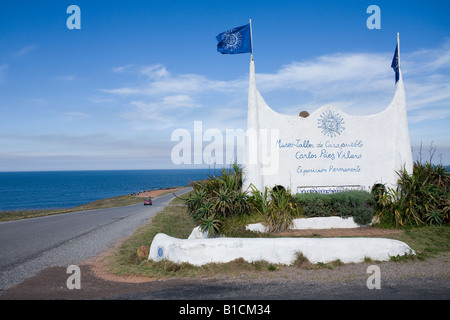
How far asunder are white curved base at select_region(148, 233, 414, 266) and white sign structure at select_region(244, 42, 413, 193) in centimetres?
352

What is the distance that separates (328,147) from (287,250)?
17.0ft

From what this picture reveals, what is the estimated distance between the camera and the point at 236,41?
472 inches

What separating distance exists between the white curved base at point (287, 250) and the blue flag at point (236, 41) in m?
7.26

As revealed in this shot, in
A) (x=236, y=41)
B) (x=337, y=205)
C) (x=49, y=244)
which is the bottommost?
(x=49, y=244)

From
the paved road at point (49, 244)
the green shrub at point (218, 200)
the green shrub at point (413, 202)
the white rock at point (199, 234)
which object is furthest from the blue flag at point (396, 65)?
the paved road at point (49, 244)

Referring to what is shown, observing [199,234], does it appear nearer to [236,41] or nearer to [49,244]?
[49,244]

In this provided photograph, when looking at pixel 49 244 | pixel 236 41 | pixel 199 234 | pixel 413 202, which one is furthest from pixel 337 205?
pixel 49 244

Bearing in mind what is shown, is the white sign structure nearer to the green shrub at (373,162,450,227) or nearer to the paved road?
the green shrub at (373,162,450,227)

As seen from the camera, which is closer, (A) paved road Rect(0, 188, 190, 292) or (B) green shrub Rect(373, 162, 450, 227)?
(A) paved road Rect(0, 188, 190, 292)

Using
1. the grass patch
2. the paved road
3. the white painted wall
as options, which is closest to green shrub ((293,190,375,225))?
the white painted wall

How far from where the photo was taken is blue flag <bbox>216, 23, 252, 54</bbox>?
1195 centimetres

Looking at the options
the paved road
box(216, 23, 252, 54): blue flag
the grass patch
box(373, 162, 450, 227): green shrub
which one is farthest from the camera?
box(216, 23, 252, 54): blue flag

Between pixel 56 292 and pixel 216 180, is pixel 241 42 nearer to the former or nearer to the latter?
pixel 216 180

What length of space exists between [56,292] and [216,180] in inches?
235
